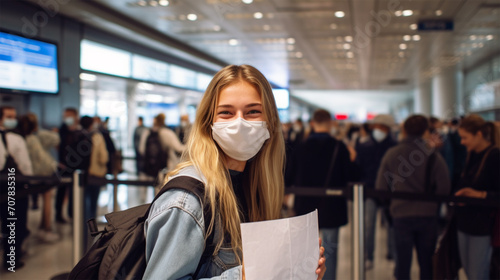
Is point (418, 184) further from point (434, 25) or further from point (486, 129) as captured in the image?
point (434, 25)

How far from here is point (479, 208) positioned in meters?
3.37

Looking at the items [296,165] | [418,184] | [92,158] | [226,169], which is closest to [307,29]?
[92,158]

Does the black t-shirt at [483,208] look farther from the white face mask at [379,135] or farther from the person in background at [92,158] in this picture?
the person in background at [92,158]

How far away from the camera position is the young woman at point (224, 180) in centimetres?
112

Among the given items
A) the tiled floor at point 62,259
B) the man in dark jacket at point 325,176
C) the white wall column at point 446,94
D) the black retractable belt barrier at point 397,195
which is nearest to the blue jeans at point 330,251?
the man in dark jacket at point 325,176

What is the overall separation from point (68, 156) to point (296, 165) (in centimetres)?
350

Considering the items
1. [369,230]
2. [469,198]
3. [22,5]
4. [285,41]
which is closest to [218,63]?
[285,41]

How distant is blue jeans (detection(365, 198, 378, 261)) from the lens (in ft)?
16.4

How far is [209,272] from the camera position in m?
1.24

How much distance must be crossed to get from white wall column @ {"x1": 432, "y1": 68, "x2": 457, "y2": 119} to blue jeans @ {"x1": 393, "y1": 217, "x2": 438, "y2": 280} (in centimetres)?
1711

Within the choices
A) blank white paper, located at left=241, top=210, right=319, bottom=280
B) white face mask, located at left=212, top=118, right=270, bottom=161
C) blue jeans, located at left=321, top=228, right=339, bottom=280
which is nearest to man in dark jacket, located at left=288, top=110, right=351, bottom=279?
blue jeans, located at left=321, top=228, right=339, bottom=280

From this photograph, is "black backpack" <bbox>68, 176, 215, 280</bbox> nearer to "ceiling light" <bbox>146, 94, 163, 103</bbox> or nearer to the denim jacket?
the denim jacket

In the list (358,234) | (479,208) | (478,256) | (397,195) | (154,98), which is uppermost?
(154,98)

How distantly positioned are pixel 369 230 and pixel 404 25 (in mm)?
7213
